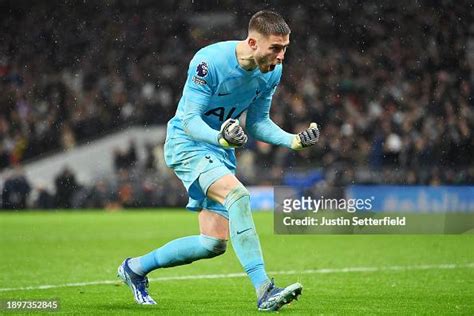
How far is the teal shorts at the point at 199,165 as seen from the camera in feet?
22.3

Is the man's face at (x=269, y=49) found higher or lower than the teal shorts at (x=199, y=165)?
higher

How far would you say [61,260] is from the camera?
451 inches

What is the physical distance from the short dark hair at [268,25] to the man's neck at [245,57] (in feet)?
0.61

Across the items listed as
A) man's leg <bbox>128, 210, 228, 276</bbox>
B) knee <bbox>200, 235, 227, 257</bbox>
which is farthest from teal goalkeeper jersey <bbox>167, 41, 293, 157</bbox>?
knee <bbox>200, 235, 227, 257</bbox>

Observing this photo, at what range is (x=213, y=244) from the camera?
6.99m

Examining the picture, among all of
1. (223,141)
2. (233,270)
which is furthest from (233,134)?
(233,270)

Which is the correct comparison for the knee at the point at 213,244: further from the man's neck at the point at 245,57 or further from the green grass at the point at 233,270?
the man's neck at the point at 245,57

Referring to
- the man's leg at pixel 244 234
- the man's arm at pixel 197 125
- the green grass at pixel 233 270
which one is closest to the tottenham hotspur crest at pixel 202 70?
the man's arm at pixel 197 125

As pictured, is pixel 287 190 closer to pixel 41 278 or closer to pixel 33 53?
pixel 33 53

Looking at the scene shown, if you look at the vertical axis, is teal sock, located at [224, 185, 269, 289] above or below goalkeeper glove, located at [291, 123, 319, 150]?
below

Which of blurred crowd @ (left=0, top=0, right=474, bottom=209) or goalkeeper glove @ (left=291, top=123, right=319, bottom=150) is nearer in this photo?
goalkeeper glove @ (left=291, top=123, right=319, bottom=150)

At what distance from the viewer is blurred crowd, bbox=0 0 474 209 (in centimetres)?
2123

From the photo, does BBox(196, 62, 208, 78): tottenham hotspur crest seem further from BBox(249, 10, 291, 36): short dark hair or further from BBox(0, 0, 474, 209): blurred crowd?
BBox(0, 0, 474, 209): blurred crowd

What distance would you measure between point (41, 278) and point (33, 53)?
58.7ft
